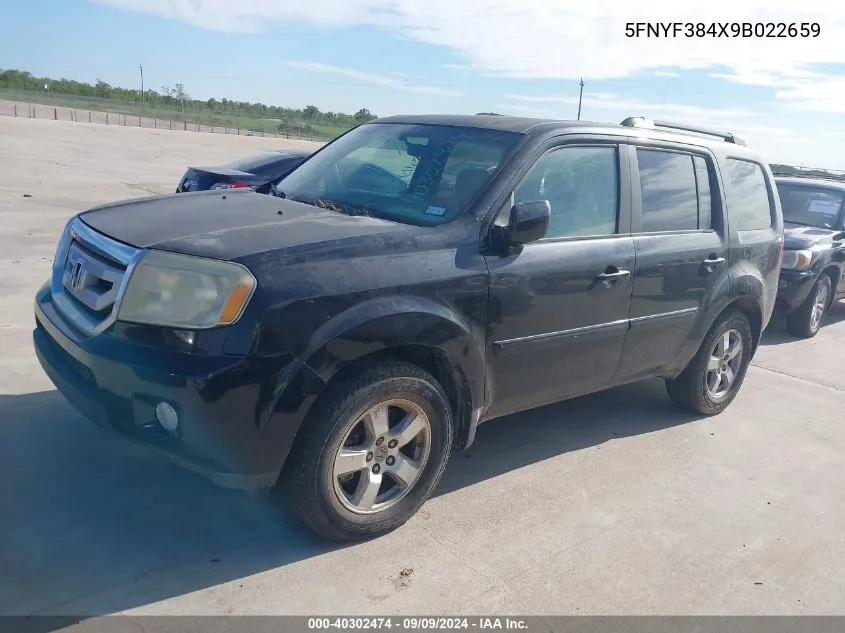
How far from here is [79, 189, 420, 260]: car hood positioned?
3139mm

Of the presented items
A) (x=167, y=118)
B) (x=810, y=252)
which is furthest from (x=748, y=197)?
(x=167, y=118)

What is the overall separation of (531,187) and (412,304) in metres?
1.08

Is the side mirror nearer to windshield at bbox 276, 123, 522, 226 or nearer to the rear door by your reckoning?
windshield at bbox 276, 123, 522, 226

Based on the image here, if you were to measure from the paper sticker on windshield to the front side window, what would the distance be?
6.31m

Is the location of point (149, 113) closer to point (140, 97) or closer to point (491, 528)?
point (140, 97)

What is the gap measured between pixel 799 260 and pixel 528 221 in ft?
19.7

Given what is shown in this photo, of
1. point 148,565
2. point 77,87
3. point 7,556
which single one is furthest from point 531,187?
point 77,87

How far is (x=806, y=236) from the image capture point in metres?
8.73

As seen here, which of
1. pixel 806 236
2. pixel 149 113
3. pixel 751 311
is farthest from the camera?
pixel 149 113

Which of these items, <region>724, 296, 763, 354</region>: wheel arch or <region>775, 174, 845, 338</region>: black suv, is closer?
<region>724, 296, 763, 354</region>: wheel arch

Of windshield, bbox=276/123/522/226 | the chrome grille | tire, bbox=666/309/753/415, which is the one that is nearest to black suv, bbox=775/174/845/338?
tire, bbox=666/309/753/415

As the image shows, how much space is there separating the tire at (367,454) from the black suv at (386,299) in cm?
1

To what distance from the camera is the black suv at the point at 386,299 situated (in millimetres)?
2934

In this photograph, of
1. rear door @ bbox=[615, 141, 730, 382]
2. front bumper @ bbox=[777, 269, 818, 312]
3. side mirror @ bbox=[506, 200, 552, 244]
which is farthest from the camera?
front bumper @ bbox=[777, 269, 818, 312]
